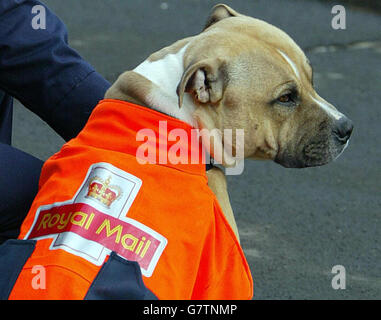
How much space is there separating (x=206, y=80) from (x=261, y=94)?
0.84ft

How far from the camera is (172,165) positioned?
2615 millimetres

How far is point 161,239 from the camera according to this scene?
251 cm

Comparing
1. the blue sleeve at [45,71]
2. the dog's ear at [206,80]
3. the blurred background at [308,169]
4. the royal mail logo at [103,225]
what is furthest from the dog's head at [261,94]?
the blurred background at [308,169]

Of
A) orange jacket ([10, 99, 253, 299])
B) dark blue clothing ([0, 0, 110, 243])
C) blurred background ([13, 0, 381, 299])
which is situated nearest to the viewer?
orange jacket ([10, 99, 253, 299])

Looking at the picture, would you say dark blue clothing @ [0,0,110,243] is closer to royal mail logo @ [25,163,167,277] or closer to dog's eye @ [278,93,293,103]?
royal mail logo @ [25,163,167,277]

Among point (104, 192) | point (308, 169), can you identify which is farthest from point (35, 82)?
point (308, 169)

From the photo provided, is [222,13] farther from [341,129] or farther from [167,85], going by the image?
[341,129]

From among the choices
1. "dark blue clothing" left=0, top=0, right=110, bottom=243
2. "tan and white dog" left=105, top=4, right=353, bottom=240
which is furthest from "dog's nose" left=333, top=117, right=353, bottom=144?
"dark blue clothing" left=0, top=0, right=110, bottom=243

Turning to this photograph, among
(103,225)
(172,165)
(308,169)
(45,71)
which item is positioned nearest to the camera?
(103,225)

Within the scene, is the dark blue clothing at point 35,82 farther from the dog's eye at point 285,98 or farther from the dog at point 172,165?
the dog's eye at point 285,98

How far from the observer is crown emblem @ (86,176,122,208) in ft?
8.27

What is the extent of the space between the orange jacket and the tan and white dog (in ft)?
0.46

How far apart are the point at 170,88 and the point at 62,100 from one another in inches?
32.0
